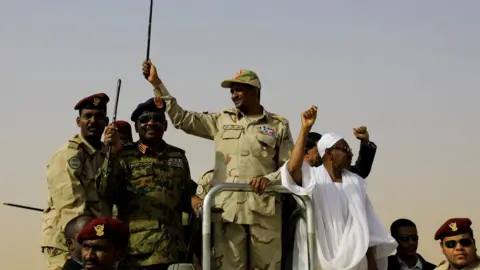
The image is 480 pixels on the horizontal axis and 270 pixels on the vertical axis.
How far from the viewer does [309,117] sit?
683 centimetres

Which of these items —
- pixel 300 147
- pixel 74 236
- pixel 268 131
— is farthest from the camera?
pixel 268 131

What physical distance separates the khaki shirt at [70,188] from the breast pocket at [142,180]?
287 millimetres

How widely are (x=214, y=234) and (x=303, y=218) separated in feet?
2.37

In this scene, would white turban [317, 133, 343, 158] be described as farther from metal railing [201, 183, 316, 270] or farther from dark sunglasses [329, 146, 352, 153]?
metal railing [201, 183, 316, 270]

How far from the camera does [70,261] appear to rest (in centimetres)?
587

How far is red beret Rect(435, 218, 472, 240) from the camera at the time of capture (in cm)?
701

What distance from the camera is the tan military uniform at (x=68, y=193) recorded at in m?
7.13

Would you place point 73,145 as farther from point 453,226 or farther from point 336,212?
point 453,226

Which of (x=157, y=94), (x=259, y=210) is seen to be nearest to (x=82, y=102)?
(x=157, y=94)

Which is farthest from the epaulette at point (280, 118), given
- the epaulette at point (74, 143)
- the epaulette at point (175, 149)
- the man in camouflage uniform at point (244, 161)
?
the epaulette at point (74, 143)

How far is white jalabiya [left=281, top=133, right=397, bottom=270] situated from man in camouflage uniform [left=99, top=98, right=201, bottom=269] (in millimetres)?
945

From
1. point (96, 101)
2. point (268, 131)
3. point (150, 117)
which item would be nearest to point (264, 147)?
point (268, 131)

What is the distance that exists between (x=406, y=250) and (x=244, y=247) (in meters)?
2.17

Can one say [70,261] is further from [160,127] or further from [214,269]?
[160,127]
